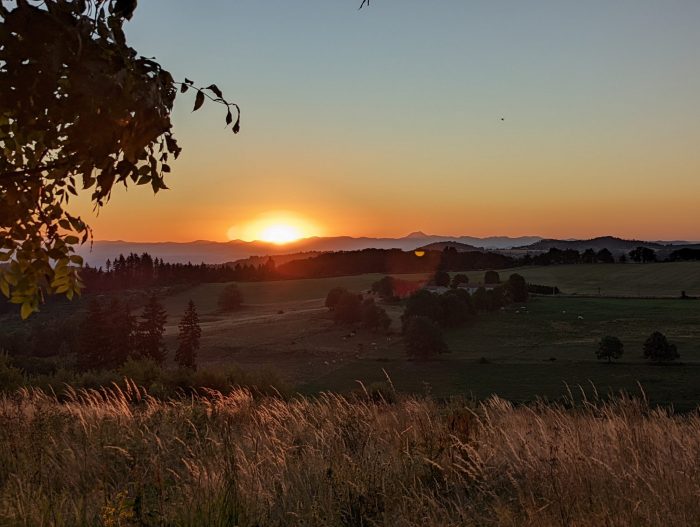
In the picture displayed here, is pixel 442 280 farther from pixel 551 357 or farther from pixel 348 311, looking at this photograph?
pixel 551 357

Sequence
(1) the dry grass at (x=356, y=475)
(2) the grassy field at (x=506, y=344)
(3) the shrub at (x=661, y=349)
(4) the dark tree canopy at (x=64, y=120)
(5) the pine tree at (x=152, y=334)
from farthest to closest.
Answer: (3) the shrub at (x=661, y=349) < (2) the grassy field at (x=506, y=344) < (5) the pine tree at (x=152, y=334) < (1) the dry grass at (x=356, y=475) < (4) the dark tree canopy at (x=64, y=120)

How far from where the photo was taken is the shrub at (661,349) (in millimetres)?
63438

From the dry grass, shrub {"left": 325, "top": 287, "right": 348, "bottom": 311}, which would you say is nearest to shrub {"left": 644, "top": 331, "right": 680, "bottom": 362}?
shrub {"left": 325, "top": 287, "right": 348, "bottom": 311}

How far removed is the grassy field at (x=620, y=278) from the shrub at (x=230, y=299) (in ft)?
179

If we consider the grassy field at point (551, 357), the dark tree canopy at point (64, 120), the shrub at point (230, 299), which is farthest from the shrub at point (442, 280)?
the dark tree canopy at point (64, 120)

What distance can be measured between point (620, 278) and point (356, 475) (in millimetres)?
130370

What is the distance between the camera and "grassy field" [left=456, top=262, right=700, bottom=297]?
106812mm

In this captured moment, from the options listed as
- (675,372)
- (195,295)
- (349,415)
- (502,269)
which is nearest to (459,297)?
(675,372)

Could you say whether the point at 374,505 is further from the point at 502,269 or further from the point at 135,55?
the point at 502,269

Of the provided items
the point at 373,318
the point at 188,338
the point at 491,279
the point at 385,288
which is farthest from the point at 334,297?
the point at 188,338

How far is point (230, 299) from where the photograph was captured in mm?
118688

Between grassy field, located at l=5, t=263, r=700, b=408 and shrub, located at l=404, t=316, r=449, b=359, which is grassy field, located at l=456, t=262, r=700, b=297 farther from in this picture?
shrub, located at l=404, t=316, r=449, b=359

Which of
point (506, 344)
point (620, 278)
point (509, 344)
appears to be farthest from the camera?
point (620, 278)

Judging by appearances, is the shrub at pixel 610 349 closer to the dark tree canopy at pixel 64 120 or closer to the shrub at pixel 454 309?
the shrub at pixel 454 309
